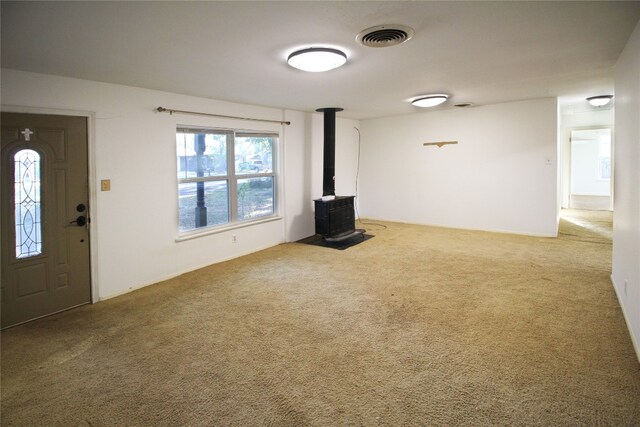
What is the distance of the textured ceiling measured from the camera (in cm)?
225

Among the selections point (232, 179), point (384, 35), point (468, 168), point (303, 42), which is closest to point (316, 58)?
point (303, 42)

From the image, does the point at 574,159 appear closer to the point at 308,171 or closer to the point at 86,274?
the point at 308,171

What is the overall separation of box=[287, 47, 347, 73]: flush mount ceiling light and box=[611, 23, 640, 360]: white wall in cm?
217

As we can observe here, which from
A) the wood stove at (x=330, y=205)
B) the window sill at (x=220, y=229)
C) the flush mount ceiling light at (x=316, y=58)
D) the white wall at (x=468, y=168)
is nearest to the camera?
the flush mount ceiling light at (x=316, y=58)

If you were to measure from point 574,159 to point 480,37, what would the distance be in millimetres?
9164

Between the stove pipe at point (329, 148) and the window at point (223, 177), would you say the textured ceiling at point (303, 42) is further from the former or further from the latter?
the stove pipe at point (329, 148)

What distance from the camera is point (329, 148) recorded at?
6297 mm

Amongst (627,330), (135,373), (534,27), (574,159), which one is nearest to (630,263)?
(627,330)

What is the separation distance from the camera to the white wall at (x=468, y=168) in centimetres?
627

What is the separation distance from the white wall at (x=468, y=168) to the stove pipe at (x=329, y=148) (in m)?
2.09

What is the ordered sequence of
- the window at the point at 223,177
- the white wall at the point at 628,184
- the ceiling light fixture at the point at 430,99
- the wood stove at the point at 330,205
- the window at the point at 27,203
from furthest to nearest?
the wood stove at the point at 330,205 → the ceiling light fixture at the point at 430,99 → the window at the point at 223,177 → the window at the point at 27,203 → the white wall at the point at 628,184

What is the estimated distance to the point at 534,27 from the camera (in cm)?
263

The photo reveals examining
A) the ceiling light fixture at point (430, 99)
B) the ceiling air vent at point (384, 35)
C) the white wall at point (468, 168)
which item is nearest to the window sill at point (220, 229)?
the ceiling light fixture at point (430, 99)

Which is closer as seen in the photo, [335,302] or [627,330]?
[627,330]
